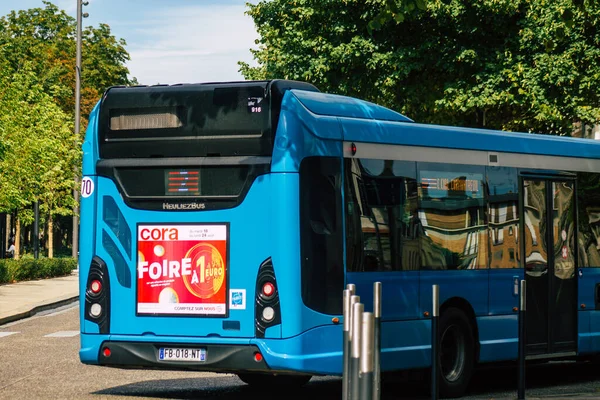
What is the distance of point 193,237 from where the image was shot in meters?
10.8

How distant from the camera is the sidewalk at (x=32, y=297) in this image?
24609 millimetres

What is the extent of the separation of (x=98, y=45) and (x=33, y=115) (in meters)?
23.0

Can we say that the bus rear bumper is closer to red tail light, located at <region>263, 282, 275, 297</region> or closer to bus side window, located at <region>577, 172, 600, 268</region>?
red tail light, located at <region>263, 282, 275, 297</region>

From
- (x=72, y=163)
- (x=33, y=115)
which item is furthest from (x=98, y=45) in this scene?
(x=33, y=115)

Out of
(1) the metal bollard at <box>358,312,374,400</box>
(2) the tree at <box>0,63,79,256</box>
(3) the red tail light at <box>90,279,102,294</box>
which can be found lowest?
(1) the metal bollard at <box>358,312,374,400</box>

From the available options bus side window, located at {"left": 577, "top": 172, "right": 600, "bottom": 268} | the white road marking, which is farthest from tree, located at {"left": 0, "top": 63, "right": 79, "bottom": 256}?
bus side window, located at {"left": 577, "top": 172, "right": 600, "bottom": 268}

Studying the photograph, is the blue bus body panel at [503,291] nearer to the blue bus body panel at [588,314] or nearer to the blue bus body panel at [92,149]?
the blue bus body panel at [588,314]

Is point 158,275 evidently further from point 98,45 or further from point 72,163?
point 98,45

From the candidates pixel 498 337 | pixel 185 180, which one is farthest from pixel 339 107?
pixel 498 337

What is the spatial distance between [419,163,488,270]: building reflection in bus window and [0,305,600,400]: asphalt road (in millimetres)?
1244

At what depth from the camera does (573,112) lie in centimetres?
3091

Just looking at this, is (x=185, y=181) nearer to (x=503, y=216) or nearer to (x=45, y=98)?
(x=503, y=216)

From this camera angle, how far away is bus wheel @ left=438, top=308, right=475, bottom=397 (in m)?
11.9

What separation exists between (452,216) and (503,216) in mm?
880
